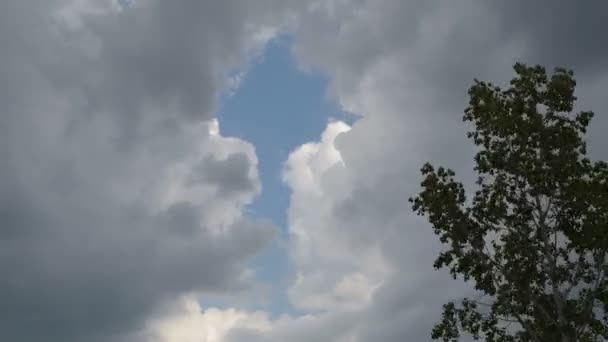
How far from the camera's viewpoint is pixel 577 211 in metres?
32.7

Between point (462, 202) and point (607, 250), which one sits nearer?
point (607, 250)

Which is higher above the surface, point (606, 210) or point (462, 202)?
point (462, 202)

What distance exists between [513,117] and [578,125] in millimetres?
2783

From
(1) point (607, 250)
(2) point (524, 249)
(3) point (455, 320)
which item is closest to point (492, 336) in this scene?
(3) point (455, 320)

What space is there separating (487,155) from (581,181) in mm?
4091

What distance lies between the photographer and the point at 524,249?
3297 cm

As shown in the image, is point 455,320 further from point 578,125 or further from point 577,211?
point 578,125

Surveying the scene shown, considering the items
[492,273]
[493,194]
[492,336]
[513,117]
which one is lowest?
[492,336]

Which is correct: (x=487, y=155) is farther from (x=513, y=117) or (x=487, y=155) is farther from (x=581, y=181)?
(x=581, y=181)

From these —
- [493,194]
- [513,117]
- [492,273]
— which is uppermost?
[513,117]

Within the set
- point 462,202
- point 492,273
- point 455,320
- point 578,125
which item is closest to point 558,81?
point 578,125

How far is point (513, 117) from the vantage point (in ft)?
110

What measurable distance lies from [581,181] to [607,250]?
10.1 ft

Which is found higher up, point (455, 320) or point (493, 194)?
point (493, 194)
